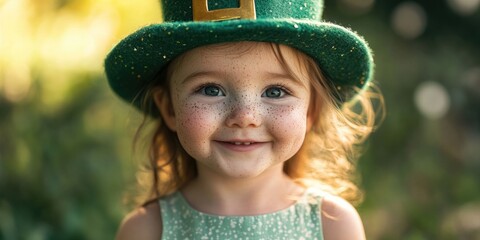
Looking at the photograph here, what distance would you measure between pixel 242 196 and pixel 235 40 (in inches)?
20.0

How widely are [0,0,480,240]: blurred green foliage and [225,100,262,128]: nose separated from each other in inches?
29.6

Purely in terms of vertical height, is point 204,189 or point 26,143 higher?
point 204,189

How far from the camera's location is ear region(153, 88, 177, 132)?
8.21 ft

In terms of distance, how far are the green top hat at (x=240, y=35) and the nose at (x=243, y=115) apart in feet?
0.56

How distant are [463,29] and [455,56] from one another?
0.66 ft

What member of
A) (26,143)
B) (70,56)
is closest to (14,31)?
(70,56)

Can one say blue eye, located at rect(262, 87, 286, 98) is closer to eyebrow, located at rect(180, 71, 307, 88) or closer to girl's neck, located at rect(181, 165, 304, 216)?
eyebrow, located at rect(180, 71, 307, 88)

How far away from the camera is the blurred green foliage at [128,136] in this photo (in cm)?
352

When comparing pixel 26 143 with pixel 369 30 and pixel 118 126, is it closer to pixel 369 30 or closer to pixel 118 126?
pixel 118 126

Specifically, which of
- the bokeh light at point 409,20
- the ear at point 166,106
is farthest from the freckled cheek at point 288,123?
the bokeh light at point 409,20

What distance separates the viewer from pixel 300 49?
229 cm

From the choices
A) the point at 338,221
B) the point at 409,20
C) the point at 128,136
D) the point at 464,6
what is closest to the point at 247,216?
the point at 338,221

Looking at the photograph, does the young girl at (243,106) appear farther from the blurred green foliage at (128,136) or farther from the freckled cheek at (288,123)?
the blurred green foliage at (128,136)

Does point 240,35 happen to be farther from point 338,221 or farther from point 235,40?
point 338,221
